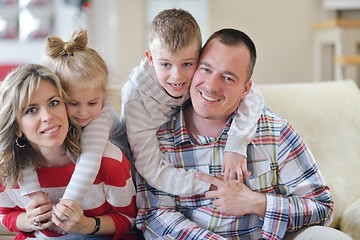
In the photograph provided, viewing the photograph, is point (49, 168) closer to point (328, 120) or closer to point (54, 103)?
point (54, 103)

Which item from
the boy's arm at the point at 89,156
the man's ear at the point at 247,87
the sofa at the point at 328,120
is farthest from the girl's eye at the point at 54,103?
the sofa at the point at 328,120

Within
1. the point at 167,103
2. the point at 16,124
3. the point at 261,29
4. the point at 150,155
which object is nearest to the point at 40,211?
the point at 16,124

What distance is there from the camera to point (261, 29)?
194 inches

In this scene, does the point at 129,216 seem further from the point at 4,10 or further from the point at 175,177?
the point at 4,10

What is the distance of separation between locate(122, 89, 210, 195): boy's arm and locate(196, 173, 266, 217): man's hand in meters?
0.03

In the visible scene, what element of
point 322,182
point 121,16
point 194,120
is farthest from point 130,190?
point 121,16

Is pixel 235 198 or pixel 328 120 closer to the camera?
pixel 235 198

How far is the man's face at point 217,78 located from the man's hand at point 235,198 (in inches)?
8.0

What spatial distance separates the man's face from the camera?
5.39ft

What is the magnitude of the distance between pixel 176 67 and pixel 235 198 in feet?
1.39

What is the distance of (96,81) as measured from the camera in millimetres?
1592

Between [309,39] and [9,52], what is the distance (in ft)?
8.83

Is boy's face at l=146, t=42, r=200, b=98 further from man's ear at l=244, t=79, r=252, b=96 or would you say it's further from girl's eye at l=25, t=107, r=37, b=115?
girl's eye at l=25, t=107, r=37, b=115

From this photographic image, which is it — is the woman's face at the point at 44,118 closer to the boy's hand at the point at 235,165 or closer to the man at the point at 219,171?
the man at the point at 219,171
